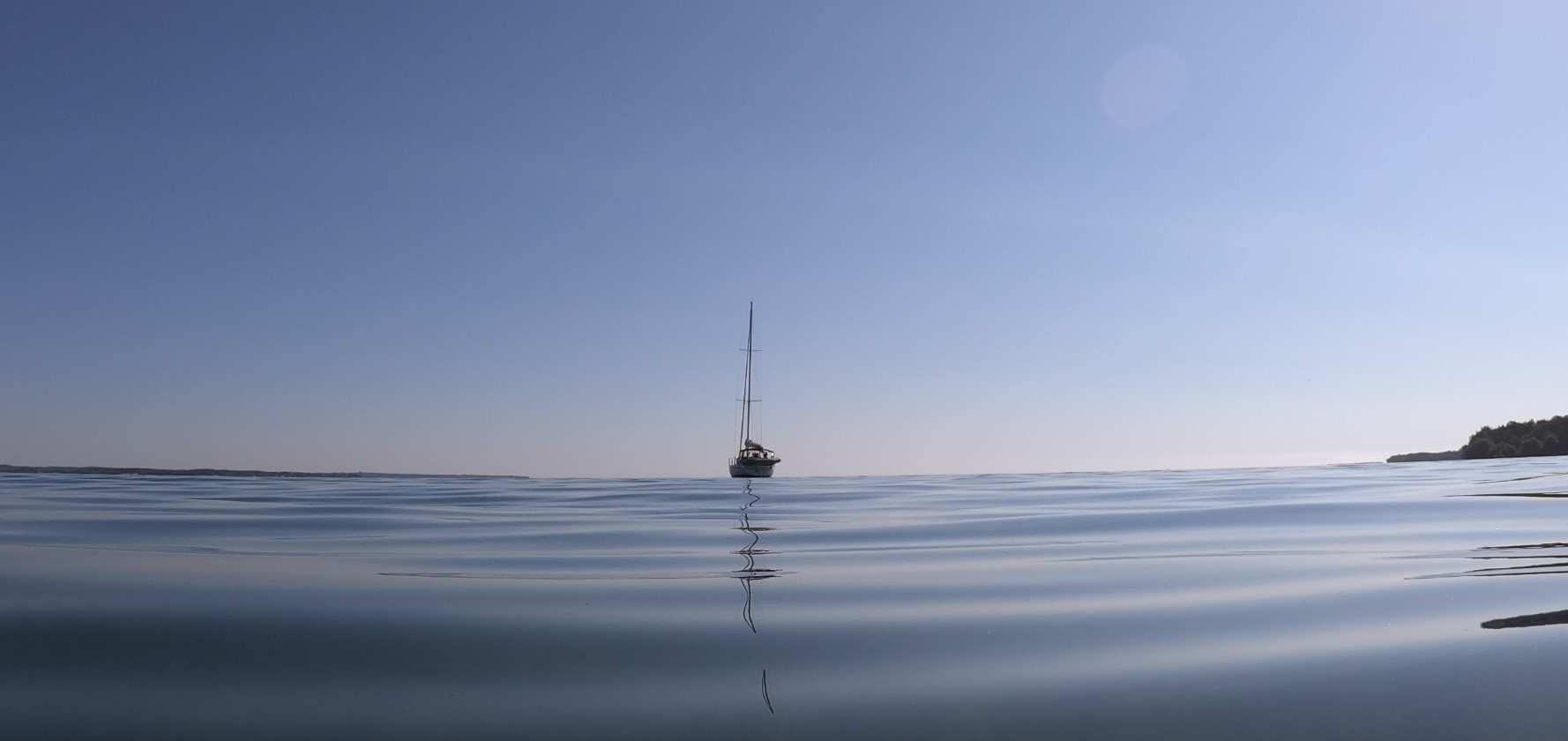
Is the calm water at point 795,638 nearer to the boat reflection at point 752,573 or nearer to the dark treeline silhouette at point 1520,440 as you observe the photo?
the boat reflection at point 752,573

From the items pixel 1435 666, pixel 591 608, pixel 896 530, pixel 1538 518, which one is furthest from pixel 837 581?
pixel 1538 518

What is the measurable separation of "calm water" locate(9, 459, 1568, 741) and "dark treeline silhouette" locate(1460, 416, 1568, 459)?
7268 cm

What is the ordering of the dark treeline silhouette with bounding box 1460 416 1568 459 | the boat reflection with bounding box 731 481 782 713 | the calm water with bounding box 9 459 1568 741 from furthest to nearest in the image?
the dark treeline silhouette with bounding box 1460 416 1568 459 < the boat reflection with bounding box 731 481 782 713 < the calm water with bounding box 9 459 1568 741

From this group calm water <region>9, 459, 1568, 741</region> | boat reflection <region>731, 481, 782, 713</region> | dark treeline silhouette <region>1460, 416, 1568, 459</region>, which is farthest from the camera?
dark treeline silhouette <region>1460, 416, 1568, 459</region>

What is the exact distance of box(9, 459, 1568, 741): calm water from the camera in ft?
11.1

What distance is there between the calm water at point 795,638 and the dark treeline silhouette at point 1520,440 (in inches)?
2861

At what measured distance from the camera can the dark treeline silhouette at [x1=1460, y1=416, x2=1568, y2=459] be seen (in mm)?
65312

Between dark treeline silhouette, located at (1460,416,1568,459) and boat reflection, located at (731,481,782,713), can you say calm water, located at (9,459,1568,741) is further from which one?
dark treeline silhouette, located at (1460,416,1568,459)

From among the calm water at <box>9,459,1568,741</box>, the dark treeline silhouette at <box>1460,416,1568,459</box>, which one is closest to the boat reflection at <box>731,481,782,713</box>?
the calm water at <box>9,459,1568,741</box>

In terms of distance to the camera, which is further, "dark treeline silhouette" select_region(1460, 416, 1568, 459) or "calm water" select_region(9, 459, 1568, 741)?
"dark treeline silhouette" select_region(1460, 416, 1568, 459)

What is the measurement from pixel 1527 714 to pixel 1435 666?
742 mm

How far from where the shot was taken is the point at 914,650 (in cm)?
463

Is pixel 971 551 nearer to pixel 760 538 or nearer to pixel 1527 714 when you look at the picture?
pixel 760 538

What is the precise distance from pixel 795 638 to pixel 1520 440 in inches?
3420
